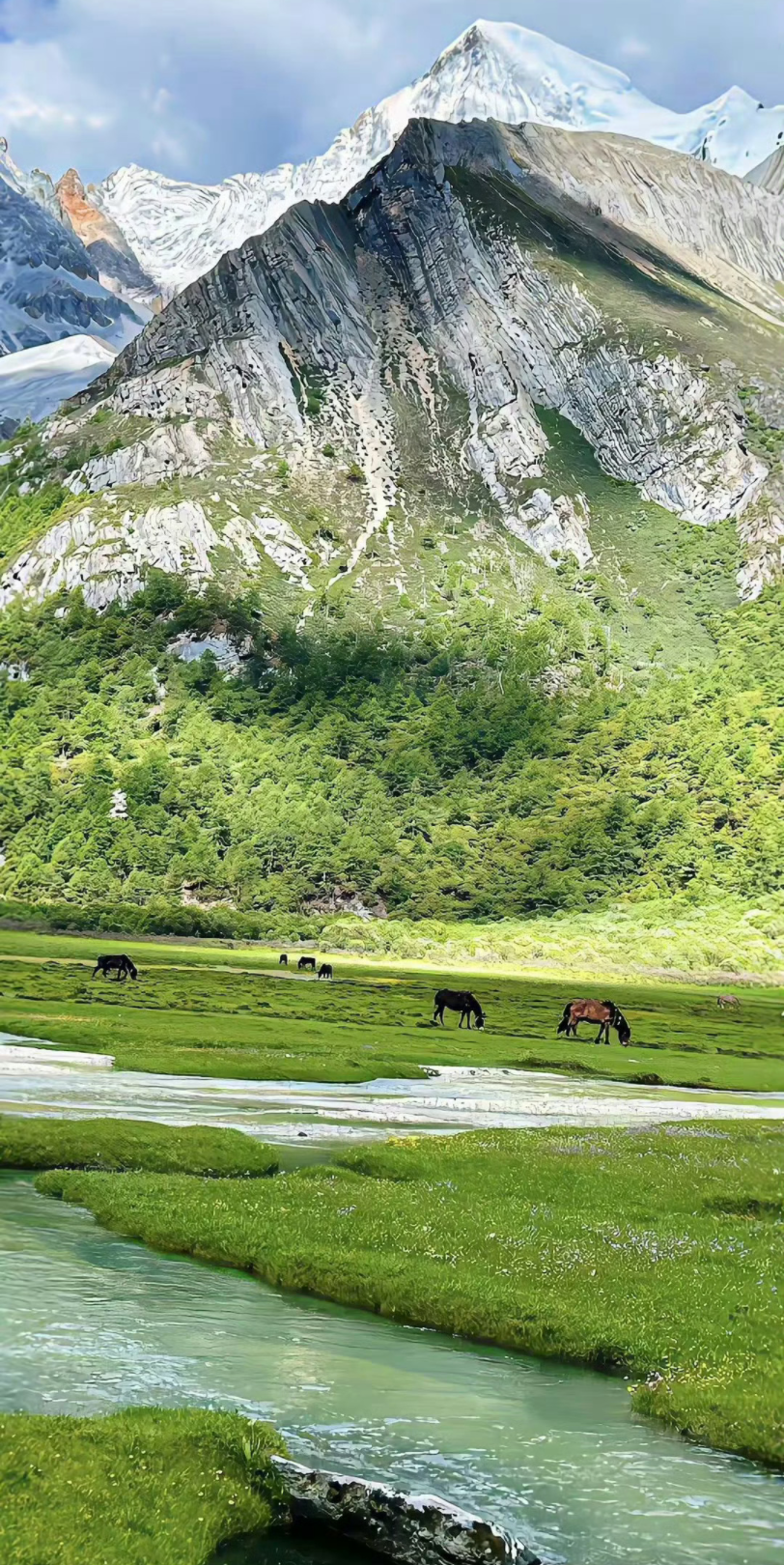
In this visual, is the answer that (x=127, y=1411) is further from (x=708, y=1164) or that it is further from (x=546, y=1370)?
(x=708, y=1164)

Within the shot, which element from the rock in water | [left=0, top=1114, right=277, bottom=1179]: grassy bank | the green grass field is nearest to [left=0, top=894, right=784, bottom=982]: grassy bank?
the green grass field

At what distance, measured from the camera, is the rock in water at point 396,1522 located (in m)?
11.9

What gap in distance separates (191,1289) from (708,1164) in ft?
63.2

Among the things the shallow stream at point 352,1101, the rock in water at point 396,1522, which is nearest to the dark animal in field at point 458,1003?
the shallow stream at point 352,1101

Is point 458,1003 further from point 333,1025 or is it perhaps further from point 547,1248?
point 547,1248

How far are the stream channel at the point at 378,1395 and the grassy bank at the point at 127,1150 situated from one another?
557 cm

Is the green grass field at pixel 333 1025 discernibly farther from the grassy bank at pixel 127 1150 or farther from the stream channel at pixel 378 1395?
the stream channel at pixel 378 1395

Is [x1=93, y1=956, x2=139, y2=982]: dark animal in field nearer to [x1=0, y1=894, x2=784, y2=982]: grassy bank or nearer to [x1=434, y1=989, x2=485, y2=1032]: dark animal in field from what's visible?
[x1=434, y1=989, x2=485, y2=1032]: dark animal in field

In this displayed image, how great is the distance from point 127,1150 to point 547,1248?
12785 mm

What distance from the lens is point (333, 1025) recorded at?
82.4 m

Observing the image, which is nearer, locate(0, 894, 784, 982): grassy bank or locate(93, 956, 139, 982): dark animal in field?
locate(93, 956, 139, 982): dark animal in field

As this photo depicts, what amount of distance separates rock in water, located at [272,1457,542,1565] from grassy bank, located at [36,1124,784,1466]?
503 cm

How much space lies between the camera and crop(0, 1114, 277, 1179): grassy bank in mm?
31562

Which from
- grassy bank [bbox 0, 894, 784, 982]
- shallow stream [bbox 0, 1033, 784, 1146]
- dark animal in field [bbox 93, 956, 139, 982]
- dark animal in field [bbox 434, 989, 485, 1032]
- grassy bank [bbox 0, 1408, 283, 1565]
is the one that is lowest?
shallow stream [bbox 0, 1033, 784, 1146]
